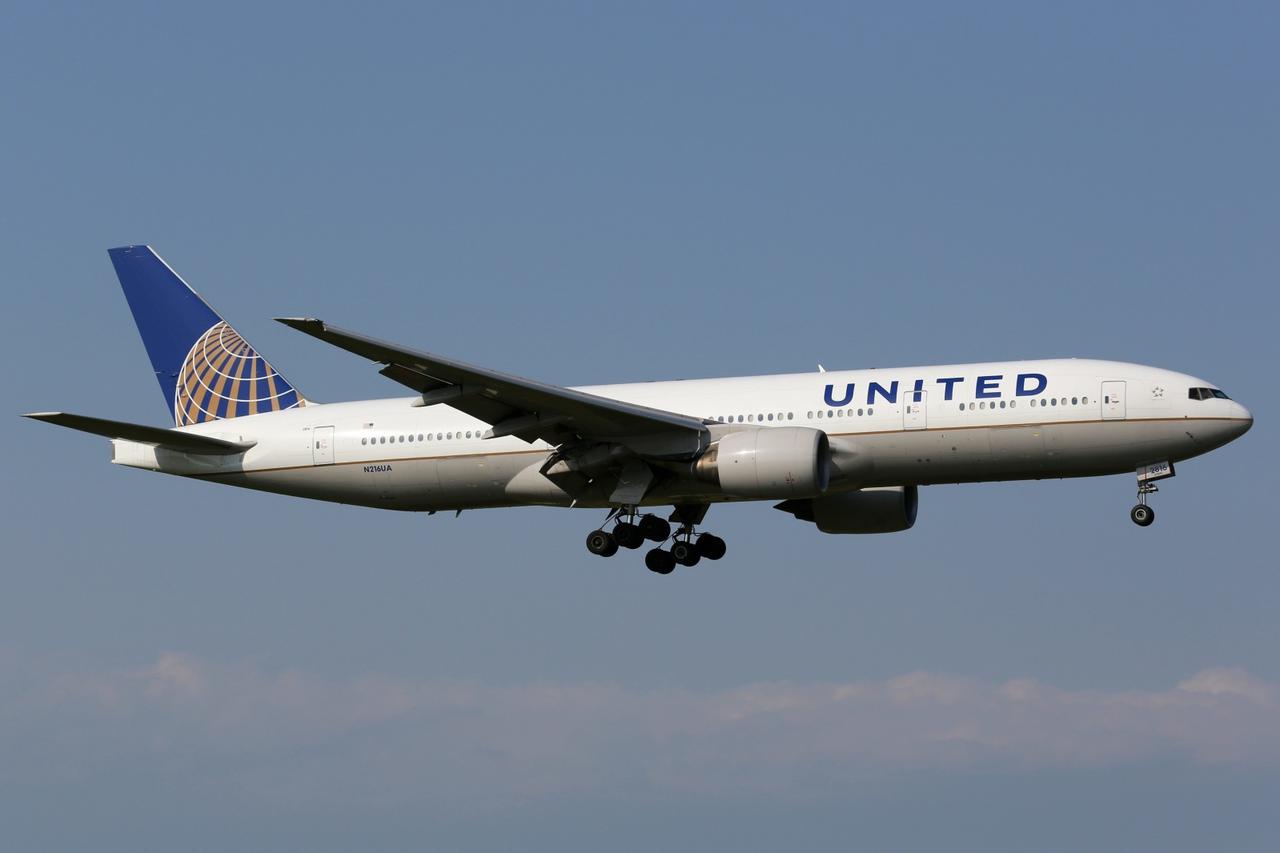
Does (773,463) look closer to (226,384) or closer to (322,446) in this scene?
(322,446)

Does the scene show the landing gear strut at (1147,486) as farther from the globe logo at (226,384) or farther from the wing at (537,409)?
the globe logo at (226,384)

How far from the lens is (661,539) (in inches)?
1625

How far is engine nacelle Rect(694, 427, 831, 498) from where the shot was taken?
3638cm

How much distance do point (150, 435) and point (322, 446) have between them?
356cm

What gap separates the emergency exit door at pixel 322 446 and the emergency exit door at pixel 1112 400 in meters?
16.0

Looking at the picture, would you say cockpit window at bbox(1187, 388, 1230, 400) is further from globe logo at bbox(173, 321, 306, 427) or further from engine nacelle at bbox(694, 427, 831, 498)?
globe logo at bbox(173, 321, 306, 427)

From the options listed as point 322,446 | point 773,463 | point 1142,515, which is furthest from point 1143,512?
point 322,446

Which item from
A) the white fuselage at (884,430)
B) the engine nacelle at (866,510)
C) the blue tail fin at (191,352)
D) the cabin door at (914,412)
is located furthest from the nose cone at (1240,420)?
the blue tail fin at (191,352)

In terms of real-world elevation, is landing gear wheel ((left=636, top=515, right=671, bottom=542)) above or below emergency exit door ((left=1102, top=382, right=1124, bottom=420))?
below

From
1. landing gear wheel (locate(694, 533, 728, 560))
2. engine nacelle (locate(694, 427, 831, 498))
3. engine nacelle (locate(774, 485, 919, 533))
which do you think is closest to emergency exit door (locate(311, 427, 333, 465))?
landing gear wheel (locate(694, 533, 728, 560))

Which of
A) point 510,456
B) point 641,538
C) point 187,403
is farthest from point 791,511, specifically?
point 187,403

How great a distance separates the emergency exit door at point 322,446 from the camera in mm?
41094

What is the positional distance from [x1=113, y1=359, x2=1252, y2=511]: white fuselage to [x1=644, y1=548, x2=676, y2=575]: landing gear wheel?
1.90 metres

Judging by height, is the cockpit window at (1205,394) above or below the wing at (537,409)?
above
